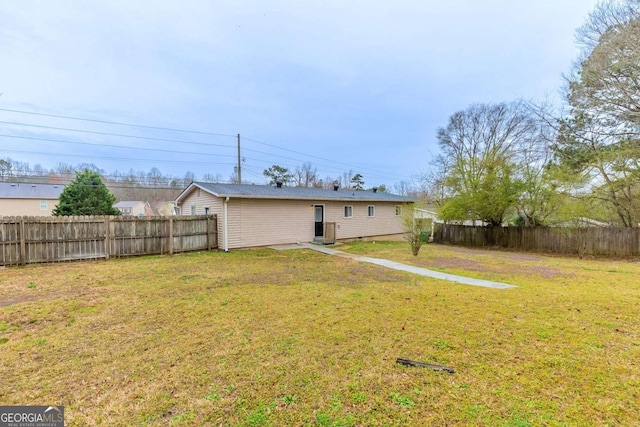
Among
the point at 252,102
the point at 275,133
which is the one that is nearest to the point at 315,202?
the point at 252,102

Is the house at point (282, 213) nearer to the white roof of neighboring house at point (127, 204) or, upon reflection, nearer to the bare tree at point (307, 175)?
the bare tree at point (307, 175)

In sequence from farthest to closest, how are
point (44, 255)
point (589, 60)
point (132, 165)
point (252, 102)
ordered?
point (132, 165) < point (252, 102) < point (589, 60) < point (44, 255)

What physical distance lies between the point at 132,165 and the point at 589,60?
131 ft

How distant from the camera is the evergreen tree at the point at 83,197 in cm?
1886

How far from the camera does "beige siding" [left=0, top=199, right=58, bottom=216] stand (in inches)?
1050

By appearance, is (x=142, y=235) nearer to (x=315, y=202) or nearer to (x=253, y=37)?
(x=315, y=202)

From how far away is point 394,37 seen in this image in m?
12.3

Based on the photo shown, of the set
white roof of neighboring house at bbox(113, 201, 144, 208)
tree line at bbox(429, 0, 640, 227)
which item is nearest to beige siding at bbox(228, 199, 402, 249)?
tree line at bbox(429, 0, 640, 227)

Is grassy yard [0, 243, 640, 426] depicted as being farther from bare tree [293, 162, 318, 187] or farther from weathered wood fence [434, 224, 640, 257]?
bare tree [293, 162, 318, 187]

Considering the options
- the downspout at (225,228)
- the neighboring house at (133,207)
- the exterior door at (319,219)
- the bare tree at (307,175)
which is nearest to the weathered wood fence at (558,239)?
the exterior door at (319,219)

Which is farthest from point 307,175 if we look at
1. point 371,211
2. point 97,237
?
point 97,237

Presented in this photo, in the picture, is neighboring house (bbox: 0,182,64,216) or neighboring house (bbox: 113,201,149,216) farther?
neighboring house (bbox: 113,201,149,216)

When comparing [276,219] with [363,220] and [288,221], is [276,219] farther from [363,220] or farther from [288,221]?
[363,220]

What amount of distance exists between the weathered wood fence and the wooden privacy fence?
15191 millimetres
